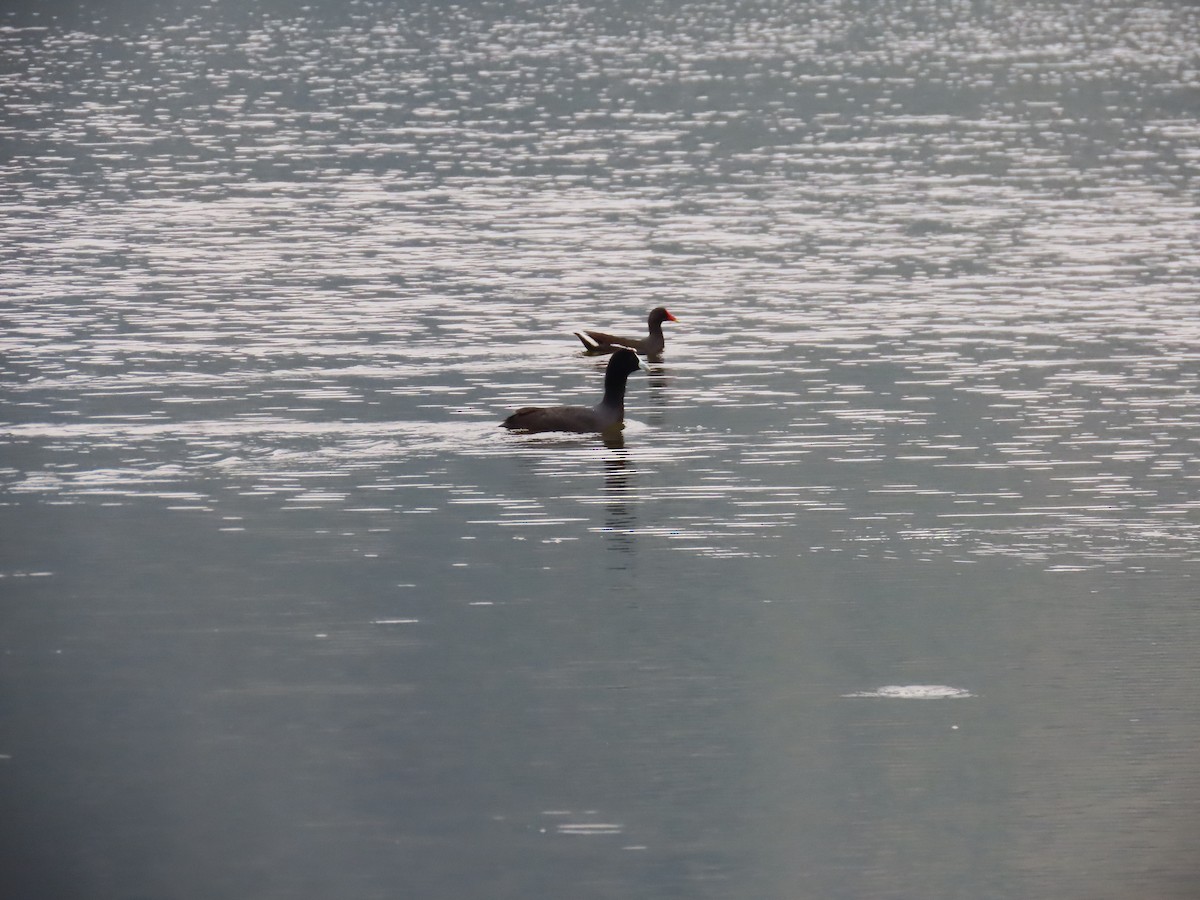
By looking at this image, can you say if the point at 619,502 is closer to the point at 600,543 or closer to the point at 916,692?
the point at 600,543

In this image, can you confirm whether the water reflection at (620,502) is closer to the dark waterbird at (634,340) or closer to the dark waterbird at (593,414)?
the dark waterbird at (593,414)

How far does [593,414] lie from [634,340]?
4.83m

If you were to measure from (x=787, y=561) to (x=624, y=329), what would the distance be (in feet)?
39.3

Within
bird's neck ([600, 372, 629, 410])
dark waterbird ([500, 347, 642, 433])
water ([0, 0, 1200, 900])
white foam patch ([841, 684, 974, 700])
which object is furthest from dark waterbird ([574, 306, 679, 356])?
white foam patch ([841, 684, 974, 700])

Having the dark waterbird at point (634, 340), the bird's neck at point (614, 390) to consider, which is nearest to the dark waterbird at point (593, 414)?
the bird's neck at point (614, 390)

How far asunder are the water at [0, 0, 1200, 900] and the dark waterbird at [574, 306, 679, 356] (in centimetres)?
33

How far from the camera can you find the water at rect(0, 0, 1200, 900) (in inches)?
484

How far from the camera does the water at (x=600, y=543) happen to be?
12.3 metres

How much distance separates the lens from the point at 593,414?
74.3 feet

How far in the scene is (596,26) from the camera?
10288 centimetres

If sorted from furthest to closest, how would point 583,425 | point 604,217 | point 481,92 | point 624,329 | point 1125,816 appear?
point 481,92
point 604,217
point 624,329
point 583,425
point 1125,816

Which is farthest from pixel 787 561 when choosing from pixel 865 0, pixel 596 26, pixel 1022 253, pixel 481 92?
pixel 865 0

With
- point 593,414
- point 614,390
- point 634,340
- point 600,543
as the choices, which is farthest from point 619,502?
point 634,340

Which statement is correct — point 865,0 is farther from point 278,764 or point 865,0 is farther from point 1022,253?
point 278,764
